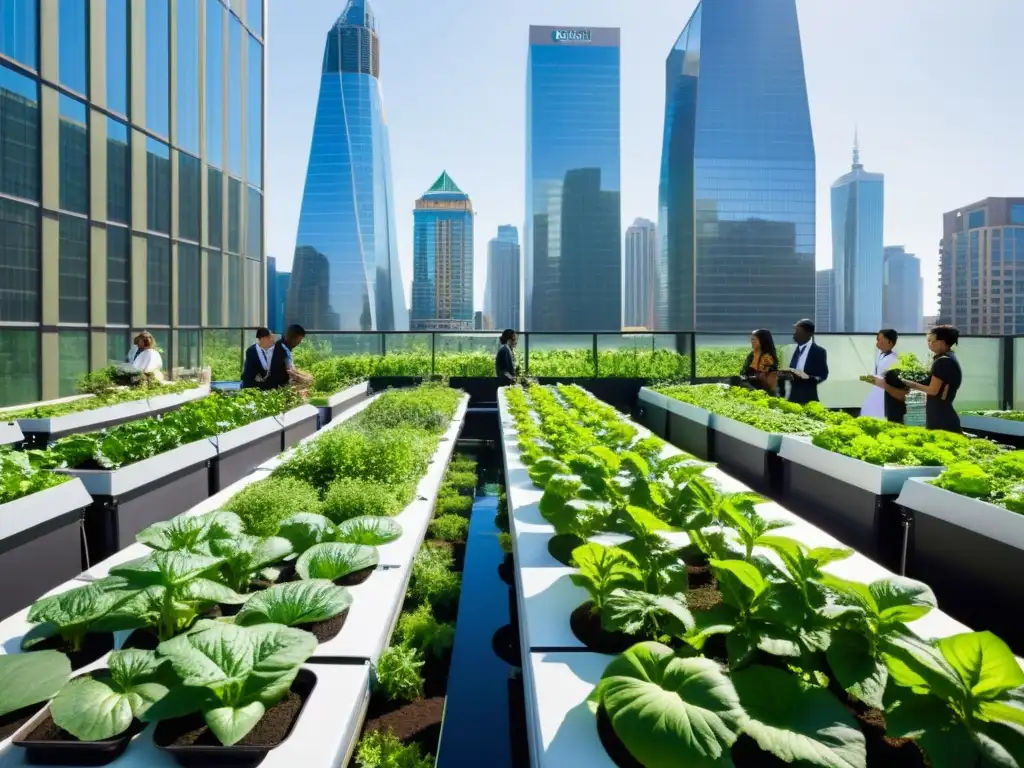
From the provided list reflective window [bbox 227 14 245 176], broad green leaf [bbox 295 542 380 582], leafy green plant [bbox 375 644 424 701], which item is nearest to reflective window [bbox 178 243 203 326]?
reflective window [bbox 227 14 245 176]

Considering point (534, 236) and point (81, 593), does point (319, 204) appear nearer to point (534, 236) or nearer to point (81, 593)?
point (534, 236)

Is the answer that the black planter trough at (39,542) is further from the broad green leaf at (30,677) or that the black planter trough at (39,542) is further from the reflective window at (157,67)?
the reflective window at (157,67)

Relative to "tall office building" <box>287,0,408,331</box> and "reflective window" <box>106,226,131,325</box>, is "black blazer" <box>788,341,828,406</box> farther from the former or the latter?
"tall office building" <box>287,0,408,331</box>

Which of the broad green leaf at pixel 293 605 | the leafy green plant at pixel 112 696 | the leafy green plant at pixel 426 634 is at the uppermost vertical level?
the broad green leaf at pixel 293 605

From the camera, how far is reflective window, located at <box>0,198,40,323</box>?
9125 millimetres

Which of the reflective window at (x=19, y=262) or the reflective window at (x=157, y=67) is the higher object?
the reflective window at (x=157, y=67)

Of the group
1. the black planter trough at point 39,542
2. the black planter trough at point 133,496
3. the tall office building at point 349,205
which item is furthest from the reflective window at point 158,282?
the tall office building at point 349,205

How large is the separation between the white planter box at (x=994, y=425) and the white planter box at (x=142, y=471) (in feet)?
26.5

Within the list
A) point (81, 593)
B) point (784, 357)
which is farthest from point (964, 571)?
point (784, 357)

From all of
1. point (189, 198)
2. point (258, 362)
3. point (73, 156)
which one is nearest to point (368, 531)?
point (258, 362)

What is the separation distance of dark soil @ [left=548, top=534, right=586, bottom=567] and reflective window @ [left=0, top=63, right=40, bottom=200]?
943cm

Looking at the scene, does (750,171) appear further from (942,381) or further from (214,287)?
(942,381)

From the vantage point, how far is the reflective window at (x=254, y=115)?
16859 millimetres

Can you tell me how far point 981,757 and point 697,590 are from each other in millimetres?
1075
